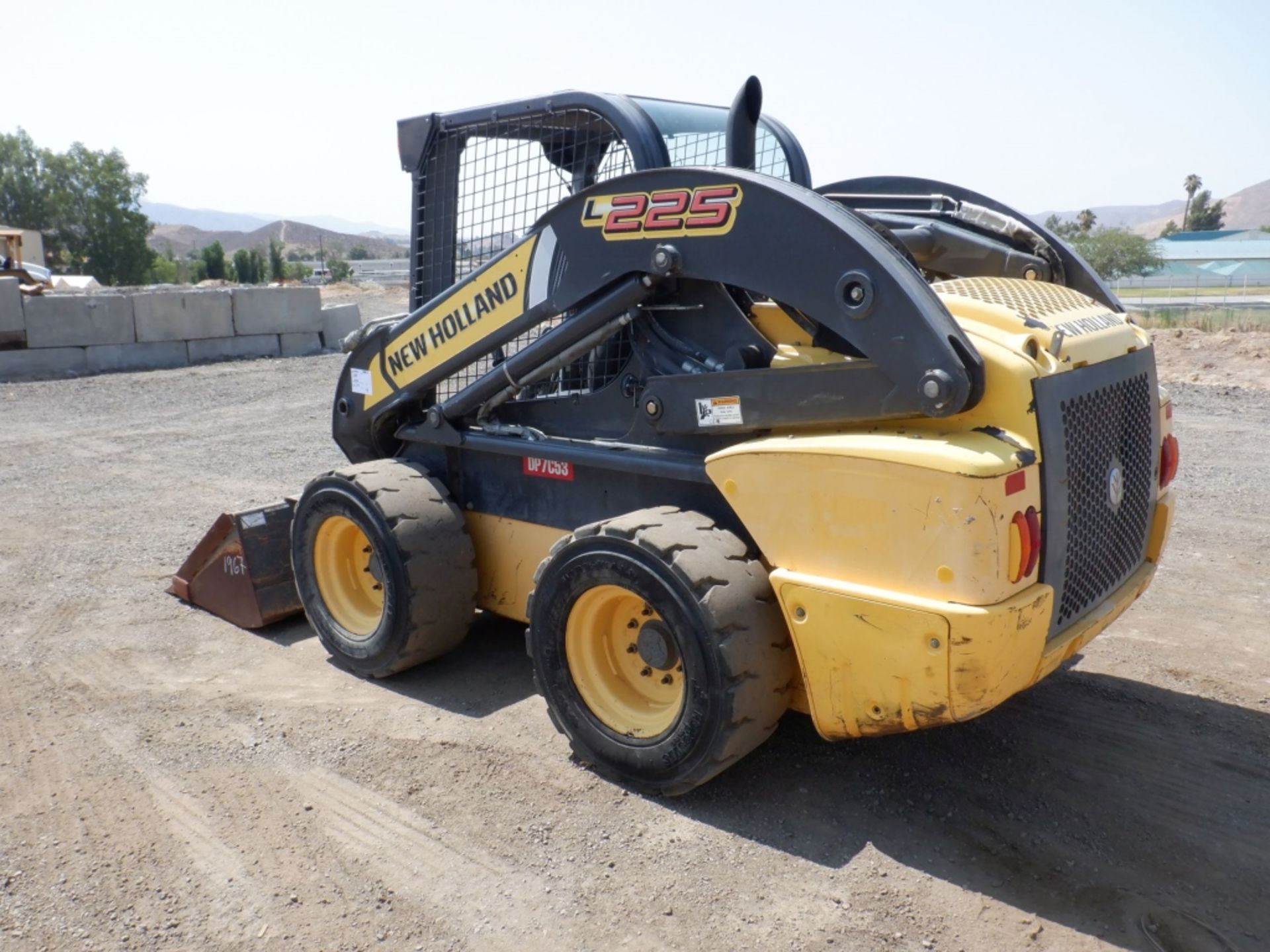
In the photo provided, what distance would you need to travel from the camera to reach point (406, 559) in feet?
15.1

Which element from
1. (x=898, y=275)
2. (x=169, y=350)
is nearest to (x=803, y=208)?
(x=898, y=275)

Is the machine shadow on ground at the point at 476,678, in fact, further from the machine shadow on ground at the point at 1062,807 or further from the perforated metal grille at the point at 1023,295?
the perforated metal grille at the point at 1023,295

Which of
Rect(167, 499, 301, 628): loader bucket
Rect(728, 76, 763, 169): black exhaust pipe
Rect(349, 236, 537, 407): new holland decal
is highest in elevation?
Rect(728, 76, 763, 169): black exhaust pipe

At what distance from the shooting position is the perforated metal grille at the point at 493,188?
469cm

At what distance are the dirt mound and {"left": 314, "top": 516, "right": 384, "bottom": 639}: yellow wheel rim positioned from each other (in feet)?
39.0

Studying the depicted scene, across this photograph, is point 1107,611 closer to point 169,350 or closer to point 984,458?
point 984,458

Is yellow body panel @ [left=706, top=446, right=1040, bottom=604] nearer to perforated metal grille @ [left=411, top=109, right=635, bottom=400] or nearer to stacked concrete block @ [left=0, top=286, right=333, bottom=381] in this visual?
perforated metal grille @ [left=411, top=109, right=635, bottom=400]

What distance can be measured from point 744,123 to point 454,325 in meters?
1.53

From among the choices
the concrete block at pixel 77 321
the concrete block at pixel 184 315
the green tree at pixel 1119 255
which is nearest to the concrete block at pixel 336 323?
the concrete block at pixel 184 315

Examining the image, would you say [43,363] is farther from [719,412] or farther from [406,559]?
[719,412]

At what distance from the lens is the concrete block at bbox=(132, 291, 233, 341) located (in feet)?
56.5

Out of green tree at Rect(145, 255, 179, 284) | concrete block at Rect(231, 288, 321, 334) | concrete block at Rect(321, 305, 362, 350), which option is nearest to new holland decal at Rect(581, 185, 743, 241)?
concrete block at Rect(231, 288, 321, 334)

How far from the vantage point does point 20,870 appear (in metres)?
3.44

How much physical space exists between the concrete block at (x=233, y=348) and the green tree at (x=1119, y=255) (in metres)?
41.6
